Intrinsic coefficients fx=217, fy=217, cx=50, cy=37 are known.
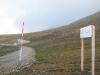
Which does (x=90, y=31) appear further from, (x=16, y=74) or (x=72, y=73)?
(x=16, y=74)

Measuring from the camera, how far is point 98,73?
17562mm

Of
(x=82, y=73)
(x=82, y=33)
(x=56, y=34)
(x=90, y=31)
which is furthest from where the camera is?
(x=56, y=34)

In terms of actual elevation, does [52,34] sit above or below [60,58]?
above

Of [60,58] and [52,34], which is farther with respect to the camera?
[52,34]

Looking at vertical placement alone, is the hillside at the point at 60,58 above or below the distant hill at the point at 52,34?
below

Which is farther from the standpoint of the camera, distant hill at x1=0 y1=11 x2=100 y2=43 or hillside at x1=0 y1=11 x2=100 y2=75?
distant hill at x1=0 y1=11 x2=100 y2=43

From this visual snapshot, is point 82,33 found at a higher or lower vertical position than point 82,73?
higher

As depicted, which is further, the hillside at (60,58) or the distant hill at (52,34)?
the distant hill at (52,34)

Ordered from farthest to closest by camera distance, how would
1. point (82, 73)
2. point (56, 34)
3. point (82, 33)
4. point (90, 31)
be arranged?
point (56, 34)
point (82, 33)
point (82, 73)
point (90, 31)

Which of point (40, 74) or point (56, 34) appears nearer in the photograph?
point (40, 74)

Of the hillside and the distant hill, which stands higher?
the distant hill

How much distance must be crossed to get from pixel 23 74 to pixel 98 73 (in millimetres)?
6401

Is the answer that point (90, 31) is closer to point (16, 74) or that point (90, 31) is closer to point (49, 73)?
point (49, 73)

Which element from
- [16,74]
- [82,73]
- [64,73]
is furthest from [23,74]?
[82,73]
